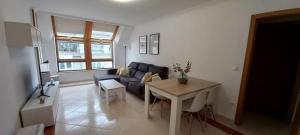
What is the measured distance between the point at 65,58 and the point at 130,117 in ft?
14.0

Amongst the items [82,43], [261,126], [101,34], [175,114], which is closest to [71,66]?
[82,43]

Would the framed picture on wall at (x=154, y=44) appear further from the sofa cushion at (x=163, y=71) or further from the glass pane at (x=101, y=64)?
the glass pane at (x=101, y=64)

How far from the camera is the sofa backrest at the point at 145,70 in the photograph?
12.4 ft

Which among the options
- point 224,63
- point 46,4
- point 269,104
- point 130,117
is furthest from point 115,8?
point 269,104

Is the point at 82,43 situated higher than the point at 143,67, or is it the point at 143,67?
the point at 82,43

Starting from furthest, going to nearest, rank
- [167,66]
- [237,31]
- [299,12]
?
[167,66] → [237,31] → [299,12]

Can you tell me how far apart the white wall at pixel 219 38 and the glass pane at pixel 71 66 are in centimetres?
409

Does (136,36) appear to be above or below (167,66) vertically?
above

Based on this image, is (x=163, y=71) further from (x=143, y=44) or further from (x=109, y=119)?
(x=109, y=119)

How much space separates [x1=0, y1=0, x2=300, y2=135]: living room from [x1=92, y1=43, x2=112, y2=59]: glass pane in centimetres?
192

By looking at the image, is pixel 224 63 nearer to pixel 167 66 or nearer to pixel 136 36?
pixel 167 66

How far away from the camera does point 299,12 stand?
1.70 metres

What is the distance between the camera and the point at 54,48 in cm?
477

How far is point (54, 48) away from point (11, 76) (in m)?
3.34
